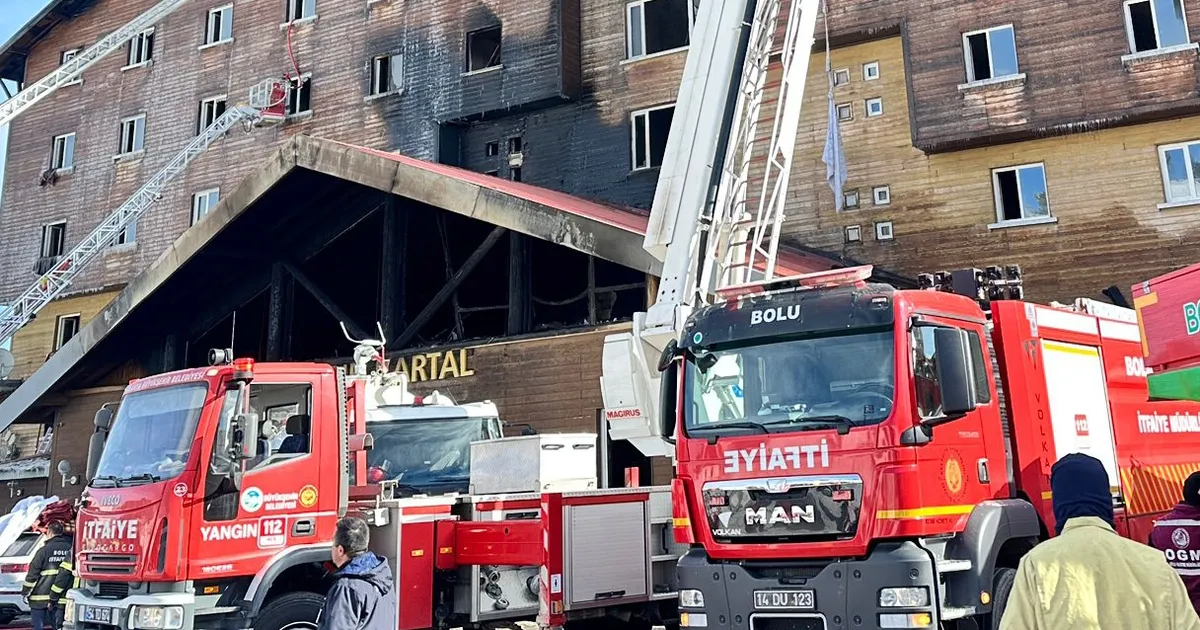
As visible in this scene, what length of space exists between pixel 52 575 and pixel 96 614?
3248 mm

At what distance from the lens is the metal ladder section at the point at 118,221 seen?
2598cm

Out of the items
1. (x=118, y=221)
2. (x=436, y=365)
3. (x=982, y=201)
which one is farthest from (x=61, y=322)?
(x=982, y=201)

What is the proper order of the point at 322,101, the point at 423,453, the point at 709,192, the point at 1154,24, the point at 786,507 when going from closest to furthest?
the point at 786,507 < the point at 709,192 < the point at 423,453 < the point at 1154,24 < the point at 322,101

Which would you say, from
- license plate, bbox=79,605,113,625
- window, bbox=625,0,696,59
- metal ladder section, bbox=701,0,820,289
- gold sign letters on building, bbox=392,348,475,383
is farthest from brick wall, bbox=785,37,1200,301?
license plate, bbox=79,605,113,625

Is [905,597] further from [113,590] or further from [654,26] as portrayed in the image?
[654,26]

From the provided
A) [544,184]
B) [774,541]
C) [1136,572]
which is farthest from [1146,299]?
[544,184]

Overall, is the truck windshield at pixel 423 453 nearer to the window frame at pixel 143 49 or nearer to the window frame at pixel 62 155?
the window frame at pixel 143 49

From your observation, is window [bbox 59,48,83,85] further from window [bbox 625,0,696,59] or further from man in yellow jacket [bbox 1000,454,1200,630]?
man in yellow jacket [bbox 1000,454,1200,630]

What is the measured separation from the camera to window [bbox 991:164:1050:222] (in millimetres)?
17141

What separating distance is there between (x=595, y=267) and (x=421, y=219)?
3.80 meters

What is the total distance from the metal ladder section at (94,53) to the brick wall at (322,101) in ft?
2.22

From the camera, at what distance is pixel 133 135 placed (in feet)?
94.6

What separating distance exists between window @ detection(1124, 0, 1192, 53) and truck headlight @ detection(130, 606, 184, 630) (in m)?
16.4

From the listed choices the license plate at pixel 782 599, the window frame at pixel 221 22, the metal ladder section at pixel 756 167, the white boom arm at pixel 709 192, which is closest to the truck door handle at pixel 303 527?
the white boom arm at pixel 709 192
